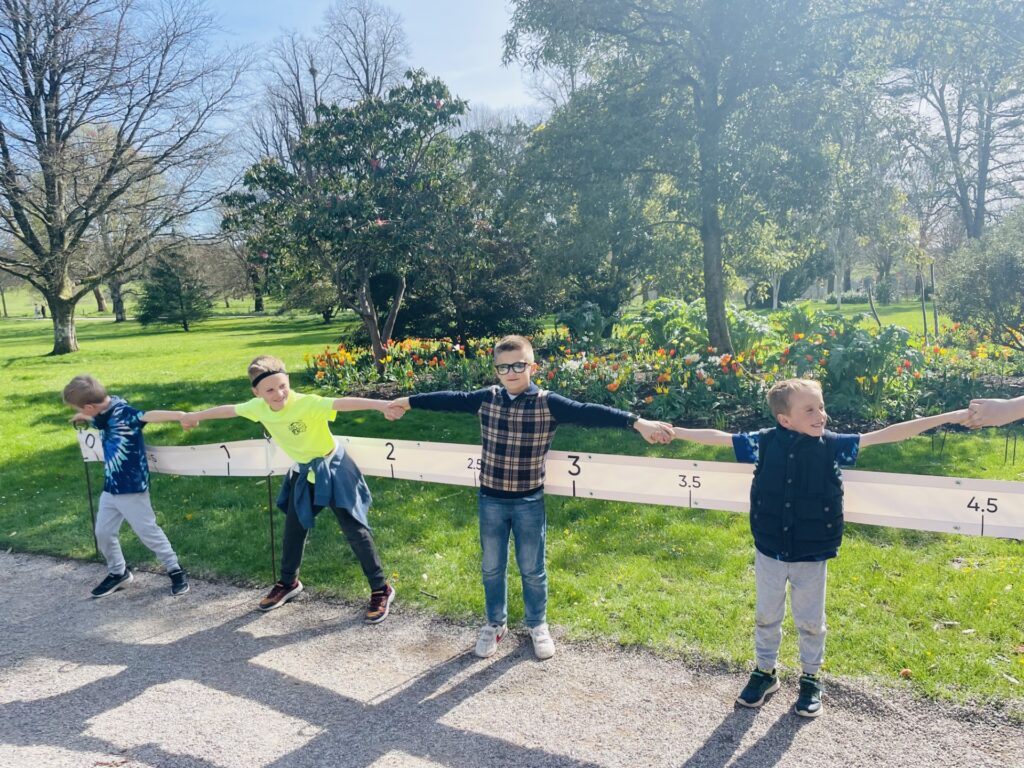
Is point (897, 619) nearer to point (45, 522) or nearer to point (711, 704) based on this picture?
point (711, 704)

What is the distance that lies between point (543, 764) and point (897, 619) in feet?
7.32

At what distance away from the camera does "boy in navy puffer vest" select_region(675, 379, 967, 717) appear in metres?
2.97

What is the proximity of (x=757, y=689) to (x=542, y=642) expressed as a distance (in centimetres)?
105

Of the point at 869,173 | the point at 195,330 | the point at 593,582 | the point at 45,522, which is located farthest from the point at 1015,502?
the point at 195,330

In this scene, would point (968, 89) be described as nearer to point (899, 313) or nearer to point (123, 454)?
point (899, 313)

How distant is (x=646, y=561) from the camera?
4750 millimetres

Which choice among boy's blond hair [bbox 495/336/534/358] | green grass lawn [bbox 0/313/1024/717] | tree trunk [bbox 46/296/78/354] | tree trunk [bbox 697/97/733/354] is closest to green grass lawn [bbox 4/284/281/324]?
tree trunk [bbox 46/296/78/354]

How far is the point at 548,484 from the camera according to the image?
420cm

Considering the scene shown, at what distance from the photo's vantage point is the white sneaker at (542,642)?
360 centimetres

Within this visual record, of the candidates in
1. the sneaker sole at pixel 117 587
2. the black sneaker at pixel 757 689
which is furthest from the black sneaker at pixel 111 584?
the black sneaker at pixel 757 689

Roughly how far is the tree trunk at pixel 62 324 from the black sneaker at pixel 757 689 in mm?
23529

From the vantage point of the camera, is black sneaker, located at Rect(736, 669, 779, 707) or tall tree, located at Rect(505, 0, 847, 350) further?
tall tree, located at Rect(505, 0, 847, 350)

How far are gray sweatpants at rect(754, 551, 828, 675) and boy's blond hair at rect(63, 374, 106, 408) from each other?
3946 mm

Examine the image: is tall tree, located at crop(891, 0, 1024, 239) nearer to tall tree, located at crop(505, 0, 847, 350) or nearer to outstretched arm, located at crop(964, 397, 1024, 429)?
tall tree, located at crop(505, 0, 847, 350)
